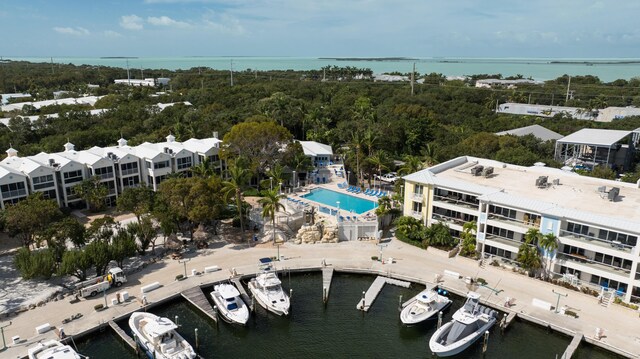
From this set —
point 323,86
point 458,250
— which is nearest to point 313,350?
point 458,250

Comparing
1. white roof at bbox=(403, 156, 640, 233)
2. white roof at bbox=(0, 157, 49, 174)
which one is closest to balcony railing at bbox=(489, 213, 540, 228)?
white roof at bbox=(403, 156, 640, 233)

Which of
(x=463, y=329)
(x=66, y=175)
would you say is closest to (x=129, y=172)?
(x=66, y=175)

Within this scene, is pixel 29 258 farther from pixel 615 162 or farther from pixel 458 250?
pixel 615 162

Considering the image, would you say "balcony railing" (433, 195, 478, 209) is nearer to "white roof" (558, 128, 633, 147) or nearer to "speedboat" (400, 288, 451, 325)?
"speedboat" (400, 288, 451, 325)

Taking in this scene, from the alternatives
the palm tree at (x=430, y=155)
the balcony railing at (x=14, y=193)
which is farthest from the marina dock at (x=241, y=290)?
the palm tree at (x=430, y=155)

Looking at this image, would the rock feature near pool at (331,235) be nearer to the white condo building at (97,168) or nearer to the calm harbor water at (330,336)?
the calm harbor water at (330,336)

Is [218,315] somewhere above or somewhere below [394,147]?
below

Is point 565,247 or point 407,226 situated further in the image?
point 407,226

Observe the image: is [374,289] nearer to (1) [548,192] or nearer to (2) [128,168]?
(1) [548,192]
